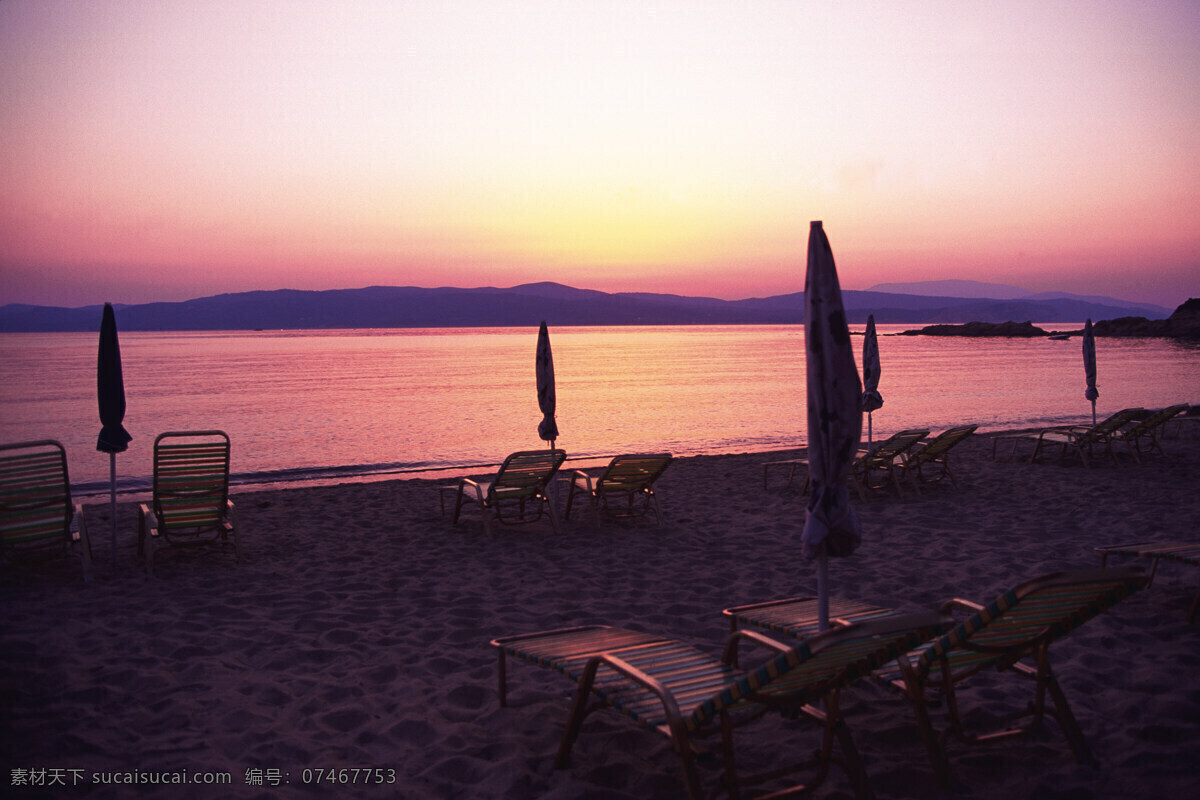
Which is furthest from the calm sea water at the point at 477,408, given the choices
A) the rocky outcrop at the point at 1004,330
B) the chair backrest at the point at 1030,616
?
the rocky outcrop at the point at 1004,330

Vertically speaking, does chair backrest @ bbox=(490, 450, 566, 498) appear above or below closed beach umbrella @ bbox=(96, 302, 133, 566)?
below

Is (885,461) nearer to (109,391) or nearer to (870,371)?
→ (870,371)

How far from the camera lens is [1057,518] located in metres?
8.62

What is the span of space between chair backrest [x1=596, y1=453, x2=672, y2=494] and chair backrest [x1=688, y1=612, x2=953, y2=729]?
5843 millimetres

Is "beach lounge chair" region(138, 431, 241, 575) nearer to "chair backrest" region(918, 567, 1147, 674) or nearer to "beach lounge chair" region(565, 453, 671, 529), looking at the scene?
"beach lounge chair" region(565, 453, 671, 529)

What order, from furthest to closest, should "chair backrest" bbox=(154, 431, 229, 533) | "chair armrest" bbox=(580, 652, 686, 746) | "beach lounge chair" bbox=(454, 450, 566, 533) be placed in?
1. "beach lounge chair" bbox=(454, 450, 566, 533)
2. "chair backrest" bbox=(154, 431, 229, 533)
3. "chair armrest" bbox=(580, 652, 686, 746)

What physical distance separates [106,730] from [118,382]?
4.66m

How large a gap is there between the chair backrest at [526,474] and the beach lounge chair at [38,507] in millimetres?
3672

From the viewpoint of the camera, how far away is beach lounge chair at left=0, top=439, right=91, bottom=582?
6.75m

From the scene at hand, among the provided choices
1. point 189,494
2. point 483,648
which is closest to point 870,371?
point 483,648

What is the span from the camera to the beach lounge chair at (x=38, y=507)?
6.75 metres

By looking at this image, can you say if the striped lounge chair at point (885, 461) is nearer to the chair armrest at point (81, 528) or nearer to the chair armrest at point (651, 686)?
the chair armrest at point (651, 686)

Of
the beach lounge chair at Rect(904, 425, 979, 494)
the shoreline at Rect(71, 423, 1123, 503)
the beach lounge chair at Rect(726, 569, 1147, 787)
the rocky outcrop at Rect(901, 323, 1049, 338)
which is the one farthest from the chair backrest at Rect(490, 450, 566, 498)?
the rocky outcrop at Rect(901, 323, 1049, 338)

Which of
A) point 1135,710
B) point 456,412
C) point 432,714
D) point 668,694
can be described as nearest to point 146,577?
point 432,714
